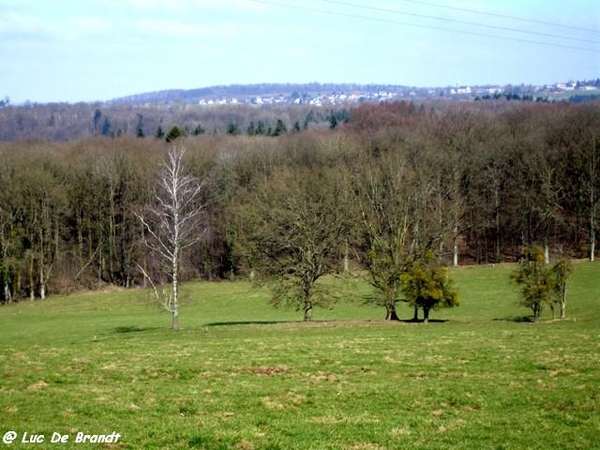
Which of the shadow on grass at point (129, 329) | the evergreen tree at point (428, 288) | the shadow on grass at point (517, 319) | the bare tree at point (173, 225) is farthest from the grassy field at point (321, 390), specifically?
the shadow on grass at point (129, 329)

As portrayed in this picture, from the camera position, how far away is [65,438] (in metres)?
15.5

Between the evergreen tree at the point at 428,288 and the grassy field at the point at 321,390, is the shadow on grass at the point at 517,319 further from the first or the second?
the grassy field at the point at 321,390

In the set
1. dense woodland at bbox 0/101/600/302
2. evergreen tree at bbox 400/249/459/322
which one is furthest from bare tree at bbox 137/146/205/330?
evergreen tree at bbox 400/249/459/322

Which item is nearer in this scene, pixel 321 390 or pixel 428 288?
pixel 321 390

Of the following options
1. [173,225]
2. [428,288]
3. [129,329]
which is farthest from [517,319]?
[173,225]

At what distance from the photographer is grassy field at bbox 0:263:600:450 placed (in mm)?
15688

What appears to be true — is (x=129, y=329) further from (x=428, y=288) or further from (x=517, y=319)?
(x=517, y=319)

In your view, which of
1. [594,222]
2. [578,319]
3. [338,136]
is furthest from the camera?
[338,136]

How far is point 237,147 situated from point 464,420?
290 ft

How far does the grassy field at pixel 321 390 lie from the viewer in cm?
1569

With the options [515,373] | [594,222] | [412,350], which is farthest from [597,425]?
[594,222]

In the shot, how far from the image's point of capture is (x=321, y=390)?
20.0 metres

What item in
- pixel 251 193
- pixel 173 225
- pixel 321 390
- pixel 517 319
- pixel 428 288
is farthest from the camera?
pixel 251 193

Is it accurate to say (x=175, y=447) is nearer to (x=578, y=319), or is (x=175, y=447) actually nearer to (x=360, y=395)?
(x=360, y=395)
